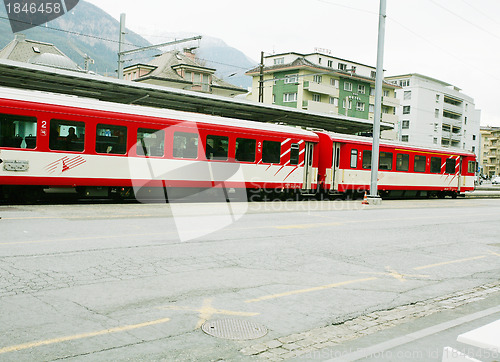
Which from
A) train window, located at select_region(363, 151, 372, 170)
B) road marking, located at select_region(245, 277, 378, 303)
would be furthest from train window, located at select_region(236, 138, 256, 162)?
road marking, located at select_region(245, 277, 378, 303)

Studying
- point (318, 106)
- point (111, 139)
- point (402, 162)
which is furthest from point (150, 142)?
point (318, 106)

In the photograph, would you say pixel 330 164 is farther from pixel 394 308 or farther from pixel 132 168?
pixel 394 308

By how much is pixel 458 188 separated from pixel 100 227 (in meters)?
27.9

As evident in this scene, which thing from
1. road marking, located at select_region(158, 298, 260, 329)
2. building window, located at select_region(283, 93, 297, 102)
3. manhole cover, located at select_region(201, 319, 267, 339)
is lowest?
manhole cover, located at select_region(201, 319, 267, 339)

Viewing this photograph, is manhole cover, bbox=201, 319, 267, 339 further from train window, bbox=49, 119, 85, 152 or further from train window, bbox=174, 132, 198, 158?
train window, bbox=174, 132, 198, 158

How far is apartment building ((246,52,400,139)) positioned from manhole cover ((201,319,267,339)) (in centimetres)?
6031

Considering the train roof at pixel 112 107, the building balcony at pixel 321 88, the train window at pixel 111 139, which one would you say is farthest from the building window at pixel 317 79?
the train window at pixel 111 139

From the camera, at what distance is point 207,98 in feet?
66.0

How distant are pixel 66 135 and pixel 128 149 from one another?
216 centimetres

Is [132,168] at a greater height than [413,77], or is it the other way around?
[413,77]

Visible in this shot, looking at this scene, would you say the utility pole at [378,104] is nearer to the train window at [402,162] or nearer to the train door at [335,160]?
the train door at [335,160]

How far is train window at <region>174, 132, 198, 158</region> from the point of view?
17.8m

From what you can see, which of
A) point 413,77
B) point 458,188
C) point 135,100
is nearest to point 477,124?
point 413,77

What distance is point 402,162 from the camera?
2756 centimetres
